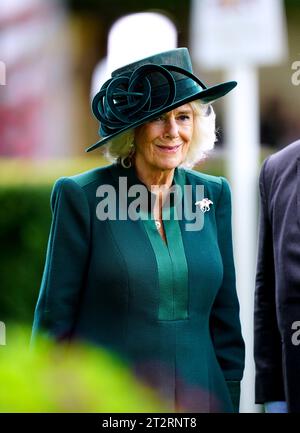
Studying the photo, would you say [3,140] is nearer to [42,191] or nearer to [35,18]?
[42,191]

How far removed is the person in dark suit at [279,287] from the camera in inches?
123

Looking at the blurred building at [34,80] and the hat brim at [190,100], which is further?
the blurred building at [34,80]

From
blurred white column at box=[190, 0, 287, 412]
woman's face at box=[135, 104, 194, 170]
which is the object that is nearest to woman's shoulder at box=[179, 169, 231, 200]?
woman's face at box=[135, 104, 194, 170]

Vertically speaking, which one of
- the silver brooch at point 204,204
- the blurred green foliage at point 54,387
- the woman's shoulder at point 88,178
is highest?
the woman's shoulder at point 88,178

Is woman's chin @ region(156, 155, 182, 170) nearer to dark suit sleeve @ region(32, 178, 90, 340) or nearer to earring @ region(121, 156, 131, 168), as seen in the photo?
earring @ region(121, 156, 131, 168)

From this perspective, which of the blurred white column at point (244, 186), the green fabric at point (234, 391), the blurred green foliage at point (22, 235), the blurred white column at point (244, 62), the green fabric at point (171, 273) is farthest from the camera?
the blurred green foliage at point (22, 235)

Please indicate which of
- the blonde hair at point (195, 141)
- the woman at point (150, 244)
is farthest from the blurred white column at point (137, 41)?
the blonde hair at point (195, 141)

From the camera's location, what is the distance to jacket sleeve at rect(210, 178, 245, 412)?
321 centimetres

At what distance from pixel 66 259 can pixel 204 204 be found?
46cm

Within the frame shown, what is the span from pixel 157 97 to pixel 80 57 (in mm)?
6255

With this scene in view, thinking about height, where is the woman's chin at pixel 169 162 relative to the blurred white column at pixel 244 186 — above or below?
below

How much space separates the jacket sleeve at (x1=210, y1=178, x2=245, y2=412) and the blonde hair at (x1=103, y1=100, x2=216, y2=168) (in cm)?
16

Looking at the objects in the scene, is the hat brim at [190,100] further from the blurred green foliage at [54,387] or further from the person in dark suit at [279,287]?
the blurred green foliage at [54,387]

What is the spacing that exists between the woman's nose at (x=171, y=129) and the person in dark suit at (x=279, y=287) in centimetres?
36
